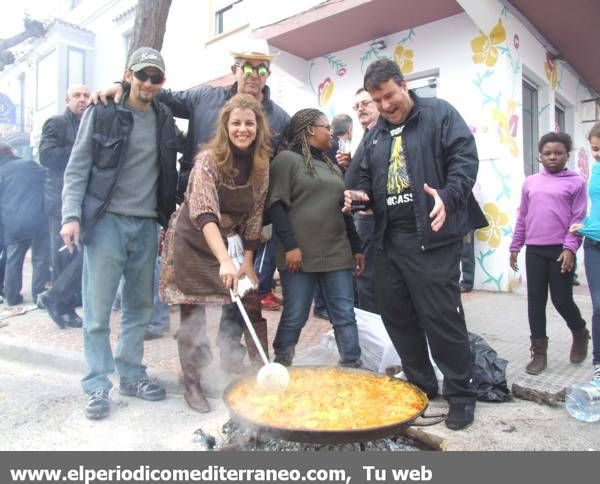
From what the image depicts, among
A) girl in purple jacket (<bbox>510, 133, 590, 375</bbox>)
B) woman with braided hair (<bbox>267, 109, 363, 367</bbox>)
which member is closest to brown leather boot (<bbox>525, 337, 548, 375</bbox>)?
girl in purple jacket (<bbox>510, 133, 590, 375</bbox>)

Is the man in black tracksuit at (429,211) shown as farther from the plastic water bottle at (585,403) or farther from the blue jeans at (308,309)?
the plastic water bottle at (585,403)

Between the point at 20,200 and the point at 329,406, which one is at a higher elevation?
the point at 20,200

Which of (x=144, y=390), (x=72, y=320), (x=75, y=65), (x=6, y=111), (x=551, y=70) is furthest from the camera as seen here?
(x=75, y=65)

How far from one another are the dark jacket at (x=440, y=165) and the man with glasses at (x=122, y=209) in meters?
1.59

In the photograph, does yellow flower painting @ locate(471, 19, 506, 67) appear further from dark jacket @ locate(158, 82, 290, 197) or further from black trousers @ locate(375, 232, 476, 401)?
black trousers @ locate(375, 232, 476, 401)

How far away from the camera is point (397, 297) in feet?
9.98

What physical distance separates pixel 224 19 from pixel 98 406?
398 inches

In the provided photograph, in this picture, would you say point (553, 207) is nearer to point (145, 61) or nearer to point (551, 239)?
point (551, 239)

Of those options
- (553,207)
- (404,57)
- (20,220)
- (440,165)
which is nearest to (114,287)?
(440,165)

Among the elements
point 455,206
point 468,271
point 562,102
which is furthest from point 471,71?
point 455,206

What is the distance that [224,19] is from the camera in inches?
434

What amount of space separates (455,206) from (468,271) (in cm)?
484

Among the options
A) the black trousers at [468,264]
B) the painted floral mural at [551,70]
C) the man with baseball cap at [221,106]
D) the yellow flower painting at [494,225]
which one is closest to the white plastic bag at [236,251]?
the man with baseball cap at [221,106]
